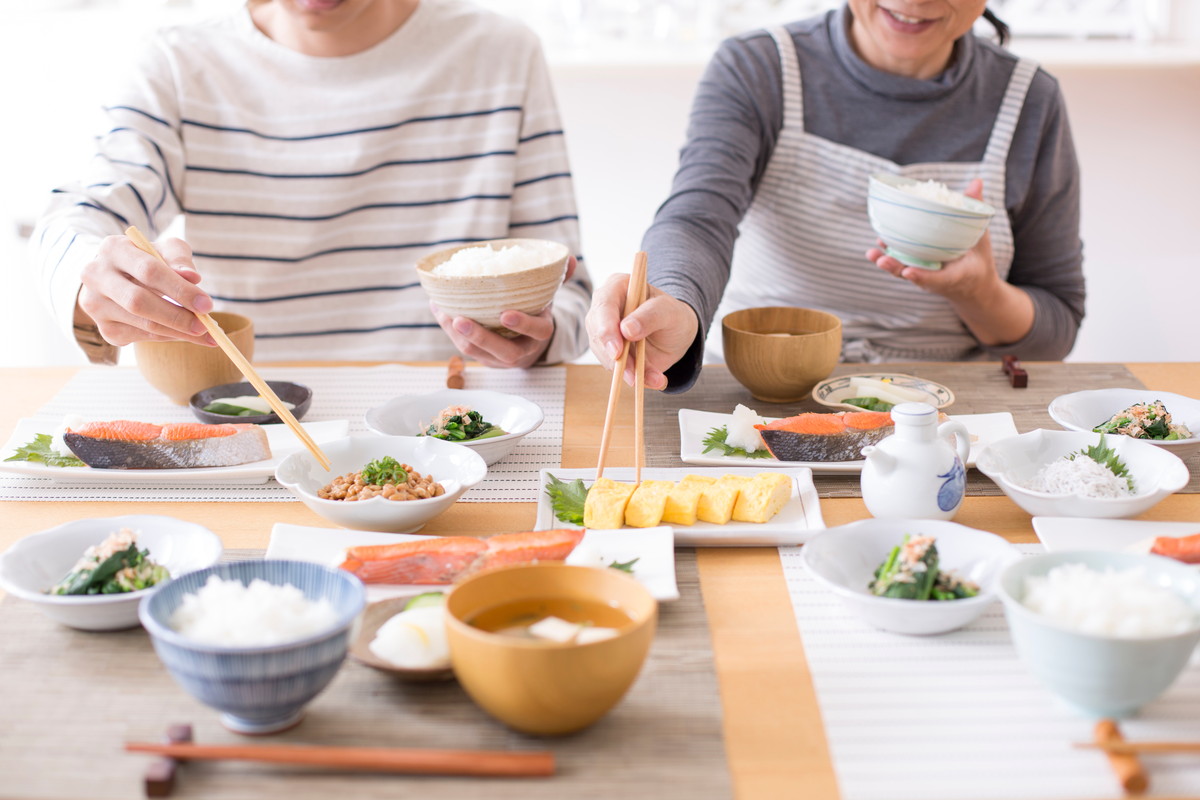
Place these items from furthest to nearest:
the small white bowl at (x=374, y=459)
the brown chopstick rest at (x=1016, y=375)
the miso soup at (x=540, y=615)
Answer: the brown chopstick rest at (x=1016, y=375), the small white bowl at (x=374, y=459), the miso soup at (x=540, y=615)

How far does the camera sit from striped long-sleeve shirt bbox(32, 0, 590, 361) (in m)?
2.28

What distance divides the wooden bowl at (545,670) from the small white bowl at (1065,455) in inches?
25.1

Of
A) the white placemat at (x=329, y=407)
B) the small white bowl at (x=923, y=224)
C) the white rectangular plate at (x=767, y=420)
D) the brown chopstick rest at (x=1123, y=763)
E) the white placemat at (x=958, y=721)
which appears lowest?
the white placemat at (x=329, y=407)

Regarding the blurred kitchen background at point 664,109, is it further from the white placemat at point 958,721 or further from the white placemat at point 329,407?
the white placemat at point 958,721

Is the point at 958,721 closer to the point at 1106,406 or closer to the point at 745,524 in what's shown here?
the point at 745,524

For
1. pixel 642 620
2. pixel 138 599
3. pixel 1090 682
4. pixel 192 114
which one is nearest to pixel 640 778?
pixel 642 620

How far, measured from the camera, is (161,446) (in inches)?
59.0

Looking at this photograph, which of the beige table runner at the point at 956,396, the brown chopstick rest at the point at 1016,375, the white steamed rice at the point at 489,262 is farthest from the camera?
the brown chopstick rest at the point at 1016,375

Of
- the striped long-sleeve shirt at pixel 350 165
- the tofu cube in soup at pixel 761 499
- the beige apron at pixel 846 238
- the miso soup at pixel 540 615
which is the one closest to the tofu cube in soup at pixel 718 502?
the tofu cube in soup at pixel 761 499

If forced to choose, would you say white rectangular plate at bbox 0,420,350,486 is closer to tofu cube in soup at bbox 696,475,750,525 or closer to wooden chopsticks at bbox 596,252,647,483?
wooden chopsticks at bbox 596,252,647,483

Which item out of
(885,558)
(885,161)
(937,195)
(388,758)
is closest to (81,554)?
(388,758)

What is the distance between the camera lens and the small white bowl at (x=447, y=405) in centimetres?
164

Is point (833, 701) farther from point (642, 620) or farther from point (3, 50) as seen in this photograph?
point (3, 50)

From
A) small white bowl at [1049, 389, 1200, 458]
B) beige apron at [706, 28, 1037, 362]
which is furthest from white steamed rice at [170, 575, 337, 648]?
Answer: beige apron at [706, 28, 1037, 362]
